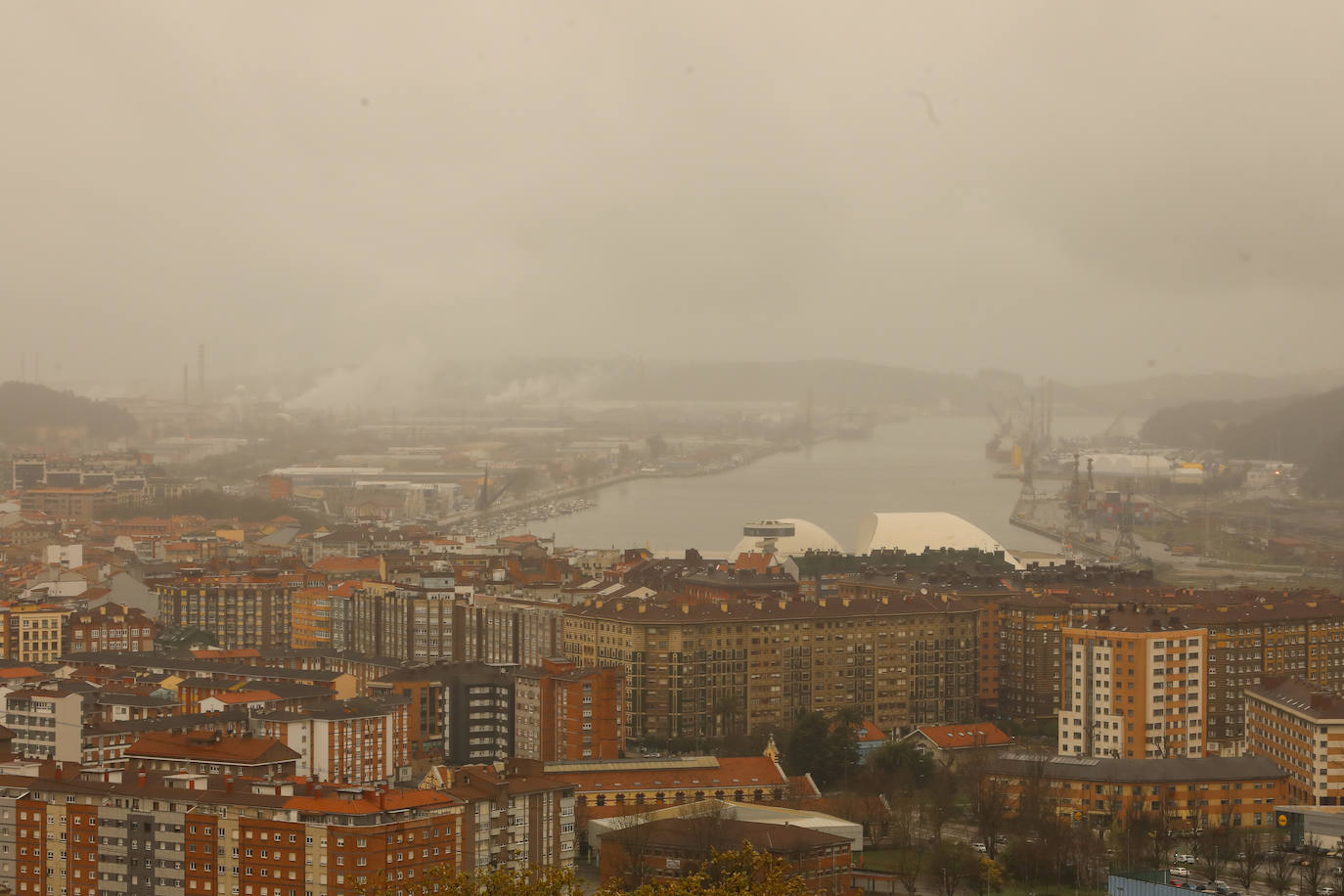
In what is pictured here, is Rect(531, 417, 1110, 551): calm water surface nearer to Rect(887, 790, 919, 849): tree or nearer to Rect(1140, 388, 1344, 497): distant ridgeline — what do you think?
Rect(1140, 388, 1344, 497): distant ridgeline

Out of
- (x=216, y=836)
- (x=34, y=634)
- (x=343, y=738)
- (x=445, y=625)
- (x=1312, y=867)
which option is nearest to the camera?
(x=216, y=836)

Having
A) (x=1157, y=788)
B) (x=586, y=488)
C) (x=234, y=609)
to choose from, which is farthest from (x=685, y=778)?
(x=586, y=488)

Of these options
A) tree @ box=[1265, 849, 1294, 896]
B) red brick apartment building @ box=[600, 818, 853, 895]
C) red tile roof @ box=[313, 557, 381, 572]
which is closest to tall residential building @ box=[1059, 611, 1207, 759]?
tree @ box=[1265, 849, 1294, 896]

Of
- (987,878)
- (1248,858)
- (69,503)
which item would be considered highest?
(69,503)

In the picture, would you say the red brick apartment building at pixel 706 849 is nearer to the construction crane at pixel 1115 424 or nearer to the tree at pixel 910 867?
the tree at pixel 910 867

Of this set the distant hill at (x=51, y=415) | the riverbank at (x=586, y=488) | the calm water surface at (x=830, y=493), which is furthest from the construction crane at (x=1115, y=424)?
the distant hill at (x=51, y=415)

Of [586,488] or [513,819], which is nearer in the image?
[513,819]

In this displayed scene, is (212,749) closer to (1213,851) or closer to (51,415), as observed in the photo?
(1213,851)
